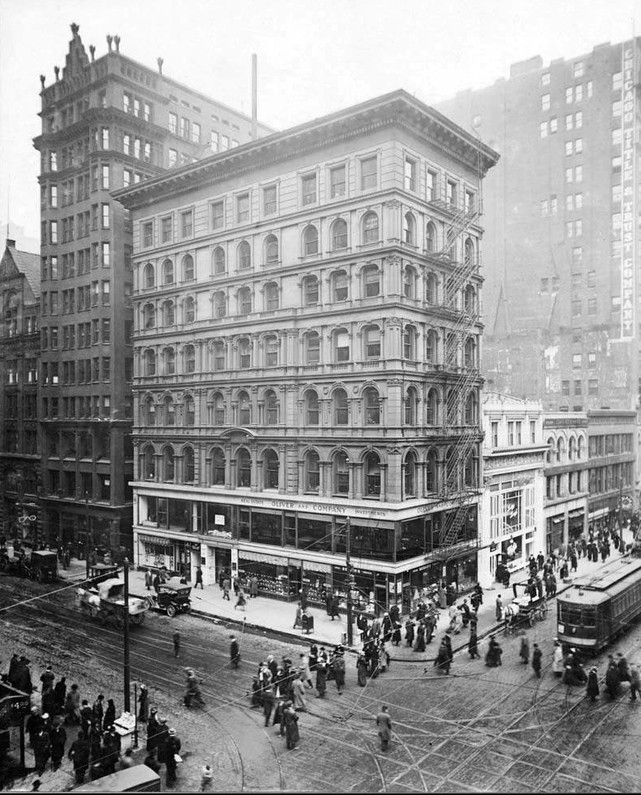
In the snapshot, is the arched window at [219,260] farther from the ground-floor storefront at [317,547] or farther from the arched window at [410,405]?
the arched window at [410,405]

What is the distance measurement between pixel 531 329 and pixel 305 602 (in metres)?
48.1

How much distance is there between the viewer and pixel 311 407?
3959 cm

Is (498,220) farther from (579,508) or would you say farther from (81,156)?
(81,156)

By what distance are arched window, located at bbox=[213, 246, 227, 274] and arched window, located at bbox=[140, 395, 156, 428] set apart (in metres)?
10.7

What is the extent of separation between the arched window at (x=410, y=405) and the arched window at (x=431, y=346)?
2.57 metres

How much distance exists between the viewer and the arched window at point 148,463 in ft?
159

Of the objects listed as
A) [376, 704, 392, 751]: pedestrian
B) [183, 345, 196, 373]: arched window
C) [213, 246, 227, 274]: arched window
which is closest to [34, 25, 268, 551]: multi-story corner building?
[183, 345, 196, 373]: arched window

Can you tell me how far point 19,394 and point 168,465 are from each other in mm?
22312

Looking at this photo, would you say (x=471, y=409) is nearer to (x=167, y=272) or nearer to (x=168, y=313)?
(x=168, y=313)

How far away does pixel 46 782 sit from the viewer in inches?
745

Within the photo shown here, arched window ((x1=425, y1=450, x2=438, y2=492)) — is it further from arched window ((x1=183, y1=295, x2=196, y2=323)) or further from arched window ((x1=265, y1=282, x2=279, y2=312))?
arched window ((x1=183, y1=295, x2=196, y2=323))

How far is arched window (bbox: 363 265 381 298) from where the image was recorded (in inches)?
1444

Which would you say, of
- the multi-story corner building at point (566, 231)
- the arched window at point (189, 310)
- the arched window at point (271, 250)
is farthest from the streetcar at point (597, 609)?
the multi-story corner building at point (566, 231)

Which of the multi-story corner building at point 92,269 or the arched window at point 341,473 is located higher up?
the multi-story corner building at point 92,269
